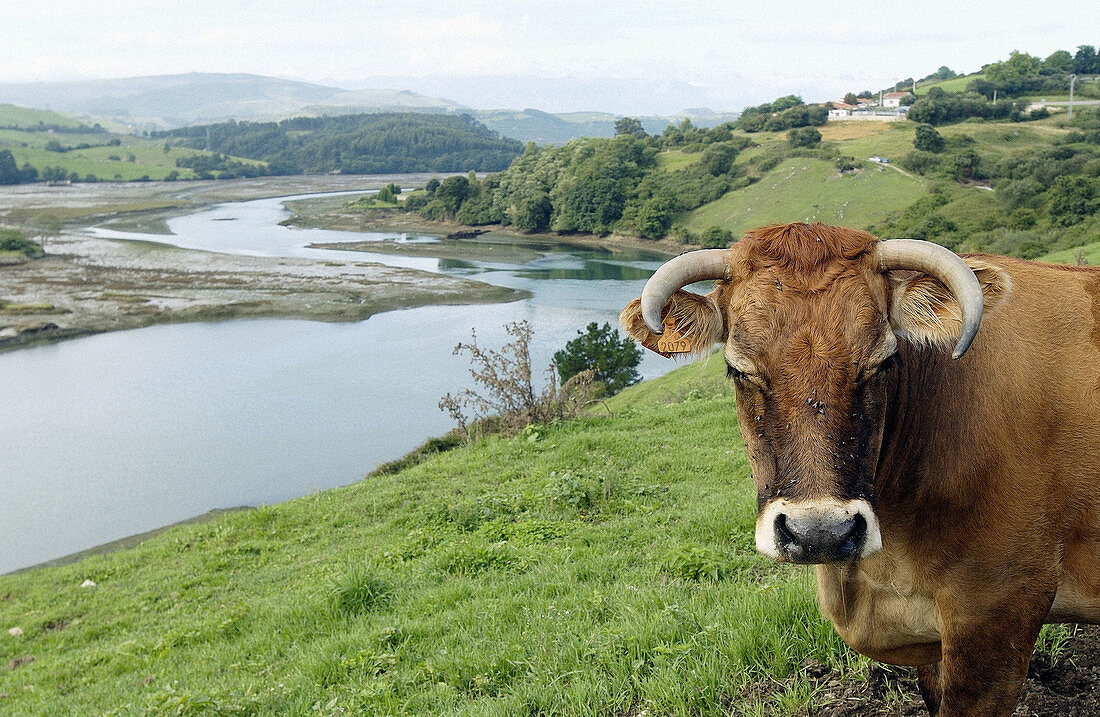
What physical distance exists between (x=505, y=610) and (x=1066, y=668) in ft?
11.6

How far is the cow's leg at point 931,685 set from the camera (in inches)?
136

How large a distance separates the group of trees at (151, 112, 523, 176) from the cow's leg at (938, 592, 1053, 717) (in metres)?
170

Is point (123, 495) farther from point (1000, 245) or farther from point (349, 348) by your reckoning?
point (1000, 245)

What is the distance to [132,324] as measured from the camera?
43531 mm

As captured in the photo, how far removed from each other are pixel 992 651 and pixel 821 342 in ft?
4.62

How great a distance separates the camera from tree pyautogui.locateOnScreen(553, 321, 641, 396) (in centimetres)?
2860

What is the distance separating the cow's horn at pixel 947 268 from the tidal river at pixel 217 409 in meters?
22.5

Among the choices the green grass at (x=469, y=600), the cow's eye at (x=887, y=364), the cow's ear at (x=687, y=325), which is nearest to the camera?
the cow's eye at (x=887, y=364)

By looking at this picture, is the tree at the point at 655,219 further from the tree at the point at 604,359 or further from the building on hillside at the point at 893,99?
the building on hillside at the point at 893,99

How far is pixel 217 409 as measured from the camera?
31.8m

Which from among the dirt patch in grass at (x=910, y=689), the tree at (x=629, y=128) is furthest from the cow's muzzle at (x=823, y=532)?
the tree at (x=629, y=128)

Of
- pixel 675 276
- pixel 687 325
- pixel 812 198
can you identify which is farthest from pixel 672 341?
pixel 812 198

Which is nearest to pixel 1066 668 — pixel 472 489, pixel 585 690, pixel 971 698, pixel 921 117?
pixel 971 698

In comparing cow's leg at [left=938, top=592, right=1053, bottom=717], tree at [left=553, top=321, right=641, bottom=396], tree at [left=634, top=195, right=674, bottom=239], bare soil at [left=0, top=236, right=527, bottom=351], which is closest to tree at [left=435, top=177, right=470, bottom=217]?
tree at [left=634, top=195, right=674, bottom=239]
